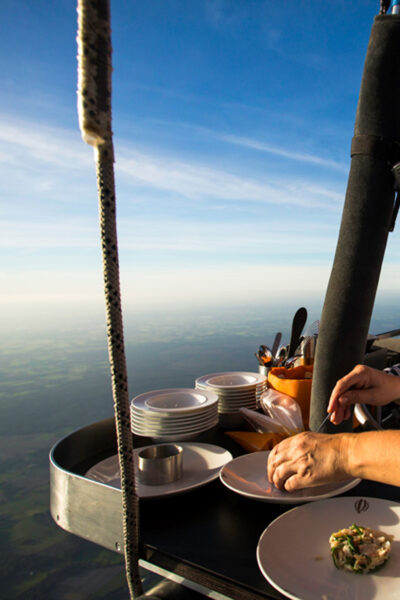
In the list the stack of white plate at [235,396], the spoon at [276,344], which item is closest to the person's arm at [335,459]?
the stack of white plate at [235,396]

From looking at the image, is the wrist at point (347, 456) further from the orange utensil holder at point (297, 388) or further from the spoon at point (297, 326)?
the spoon at point (297, 326)

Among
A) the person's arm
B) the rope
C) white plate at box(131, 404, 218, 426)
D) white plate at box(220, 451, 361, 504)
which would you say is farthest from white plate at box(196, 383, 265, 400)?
the rope

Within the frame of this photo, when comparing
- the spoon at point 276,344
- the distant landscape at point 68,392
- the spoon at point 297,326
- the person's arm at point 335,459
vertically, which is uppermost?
the spoon at point 297,326

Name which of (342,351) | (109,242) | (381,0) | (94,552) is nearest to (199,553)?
(109,242)

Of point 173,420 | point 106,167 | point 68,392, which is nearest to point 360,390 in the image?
point 173,420

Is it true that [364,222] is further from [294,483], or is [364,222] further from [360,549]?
[360,549]
